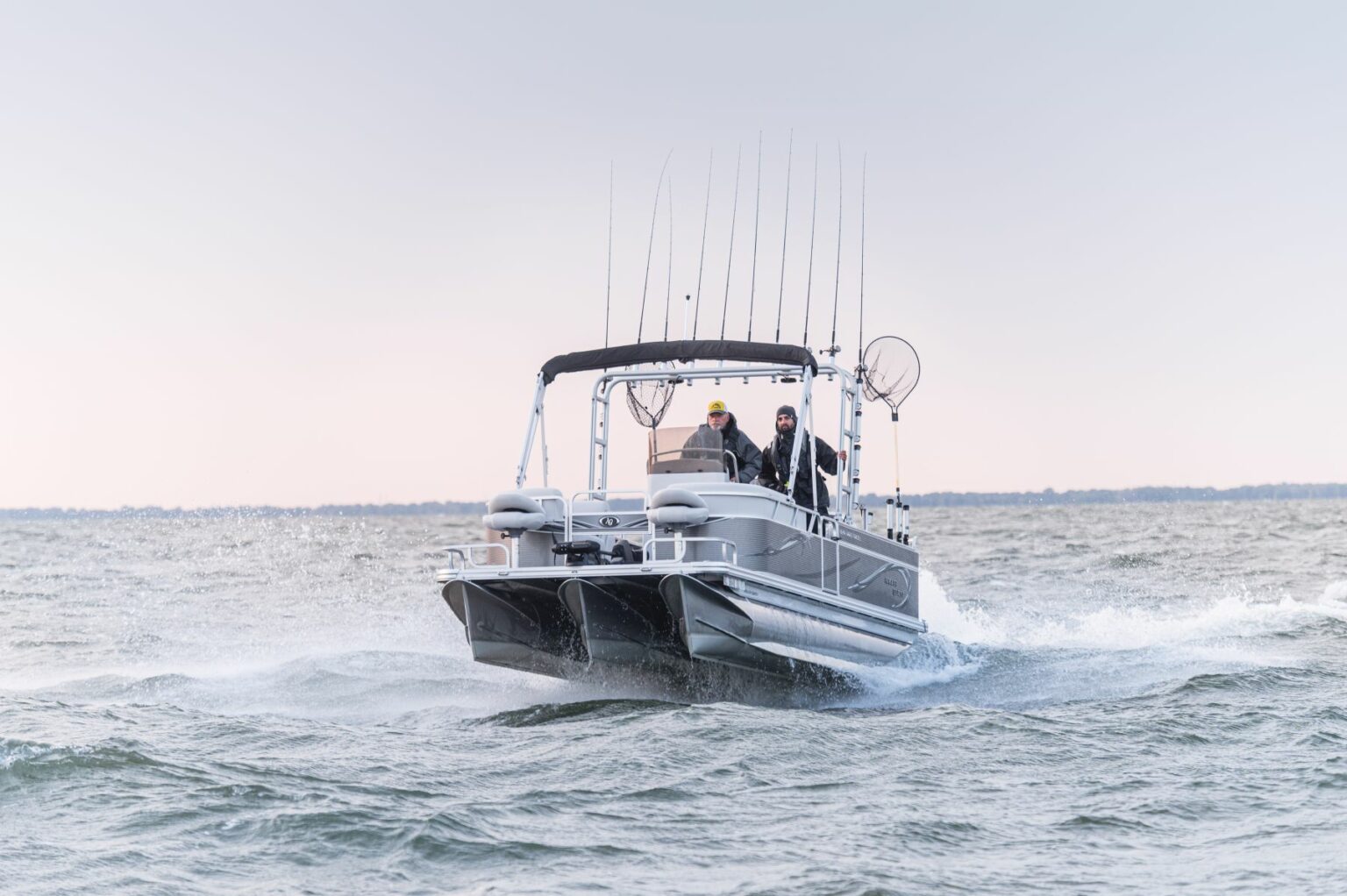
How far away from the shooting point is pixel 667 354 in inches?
494

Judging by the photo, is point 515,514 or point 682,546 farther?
point 515,514

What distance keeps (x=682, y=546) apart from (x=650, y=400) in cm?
337

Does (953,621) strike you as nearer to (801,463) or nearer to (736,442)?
(801,463)

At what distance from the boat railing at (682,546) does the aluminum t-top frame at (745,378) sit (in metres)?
1.69

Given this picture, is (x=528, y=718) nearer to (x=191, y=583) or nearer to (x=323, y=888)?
(x=323, y=888)

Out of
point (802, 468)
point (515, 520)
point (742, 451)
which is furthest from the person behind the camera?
point (742, 451)

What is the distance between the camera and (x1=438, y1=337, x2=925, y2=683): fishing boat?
10.4 meters

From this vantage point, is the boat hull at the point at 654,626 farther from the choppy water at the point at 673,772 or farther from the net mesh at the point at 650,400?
the net mesh at the point at 650,400

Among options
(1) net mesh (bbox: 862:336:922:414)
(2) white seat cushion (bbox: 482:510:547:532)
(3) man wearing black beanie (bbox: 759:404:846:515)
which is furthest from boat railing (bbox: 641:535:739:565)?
(1) net mesh (bbox: 862:336:922:414)

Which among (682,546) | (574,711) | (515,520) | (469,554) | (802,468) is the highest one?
(802,468)

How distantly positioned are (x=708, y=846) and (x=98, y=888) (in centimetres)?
259

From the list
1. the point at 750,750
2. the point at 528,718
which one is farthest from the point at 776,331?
the point at 750,750

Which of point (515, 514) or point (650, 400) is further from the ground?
point (650, 400)

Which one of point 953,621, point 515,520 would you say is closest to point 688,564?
point 515,520
